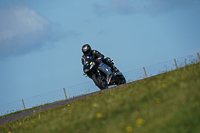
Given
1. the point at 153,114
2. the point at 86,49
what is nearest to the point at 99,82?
the point at 86,49

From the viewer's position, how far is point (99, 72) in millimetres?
15727

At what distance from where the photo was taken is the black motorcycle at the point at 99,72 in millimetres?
15422

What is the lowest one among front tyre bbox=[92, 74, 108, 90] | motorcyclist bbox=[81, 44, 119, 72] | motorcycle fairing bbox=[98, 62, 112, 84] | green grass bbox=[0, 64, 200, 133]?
green grass bbox=[0, 64, 200, 133]

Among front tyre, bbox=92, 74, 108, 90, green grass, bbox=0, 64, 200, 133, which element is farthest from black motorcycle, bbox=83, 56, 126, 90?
green grass, bbox=0, 64, 200, 133

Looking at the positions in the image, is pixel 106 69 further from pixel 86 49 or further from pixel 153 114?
pixel 153 114

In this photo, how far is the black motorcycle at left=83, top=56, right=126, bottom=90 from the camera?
15.4m

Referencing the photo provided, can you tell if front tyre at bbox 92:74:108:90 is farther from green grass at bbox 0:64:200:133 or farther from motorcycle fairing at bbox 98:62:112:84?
green grass at bbox 0:64:200:133

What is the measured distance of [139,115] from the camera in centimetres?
574

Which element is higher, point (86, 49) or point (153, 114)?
point (86, 49)

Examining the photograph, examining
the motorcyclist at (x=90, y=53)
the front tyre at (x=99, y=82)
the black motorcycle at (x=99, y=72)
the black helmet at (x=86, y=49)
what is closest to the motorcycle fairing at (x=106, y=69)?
the black motorcycle at (x=99, y=72)

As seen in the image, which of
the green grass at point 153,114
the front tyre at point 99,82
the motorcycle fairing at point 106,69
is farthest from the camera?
the motorcycle fairing at point 106,69

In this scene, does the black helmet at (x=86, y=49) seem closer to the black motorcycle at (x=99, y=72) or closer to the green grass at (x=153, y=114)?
the black motorcycle at (x=99, y=72)

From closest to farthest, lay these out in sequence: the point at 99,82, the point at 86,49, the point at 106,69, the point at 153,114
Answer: the point at 153,114, the point at 99,82, the point at 106,69, the point at 86,49

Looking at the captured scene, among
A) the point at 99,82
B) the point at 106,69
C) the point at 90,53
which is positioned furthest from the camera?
the point at 90,53
